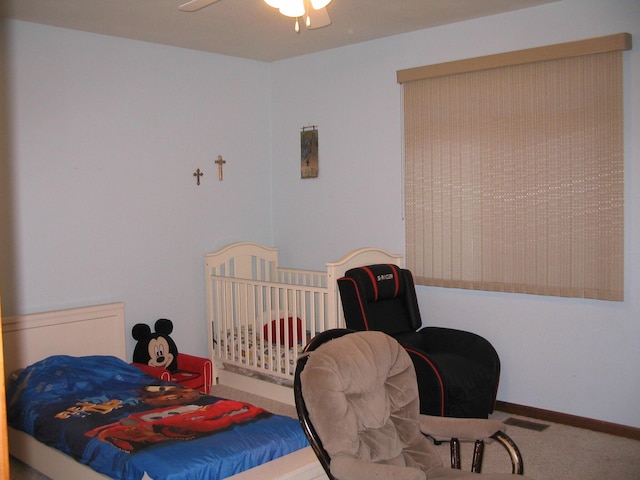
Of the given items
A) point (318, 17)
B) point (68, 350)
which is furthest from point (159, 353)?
point (318, 17)

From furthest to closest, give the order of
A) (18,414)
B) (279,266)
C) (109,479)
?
1. (279,266)
2. (18,414)
3. (109,479)

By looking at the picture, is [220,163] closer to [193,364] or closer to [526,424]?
[193,364]

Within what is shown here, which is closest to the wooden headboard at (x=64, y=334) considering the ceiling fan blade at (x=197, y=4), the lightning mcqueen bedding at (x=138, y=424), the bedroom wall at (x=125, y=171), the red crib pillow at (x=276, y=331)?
the bedroom wall at (x=125, y=171)

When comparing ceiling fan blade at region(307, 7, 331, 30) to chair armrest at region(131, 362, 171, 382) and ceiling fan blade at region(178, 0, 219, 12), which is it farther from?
chair armrest at region(131, 362, 171, 382)

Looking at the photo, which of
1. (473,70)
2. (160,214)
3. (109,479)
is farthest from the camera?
(160,214)

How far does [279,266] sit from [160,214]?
49.6 inches

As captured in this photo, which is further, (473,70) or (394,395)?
(473,70)

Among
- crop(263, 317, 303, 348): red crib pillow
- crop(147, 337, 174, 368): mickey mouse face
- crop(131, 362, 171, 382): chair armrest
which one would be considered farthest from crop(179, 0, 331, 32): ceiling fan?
crop(147, 337, 174, 368): mickey mouse face

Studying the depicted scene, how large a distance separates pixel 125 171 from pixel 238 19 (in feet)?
4.46

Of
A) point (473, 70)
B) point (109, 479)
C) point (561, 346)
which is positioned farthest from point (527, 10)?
point (109, 479)

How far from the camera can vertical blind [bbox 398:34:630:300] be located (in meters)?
3.75

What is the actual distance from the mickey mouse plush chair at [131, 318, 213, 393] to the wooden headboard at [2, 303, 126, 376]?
4.8 inches

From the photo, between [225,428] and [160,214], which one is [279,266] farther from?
[225,428]

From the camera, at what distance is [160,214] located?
479 cm
